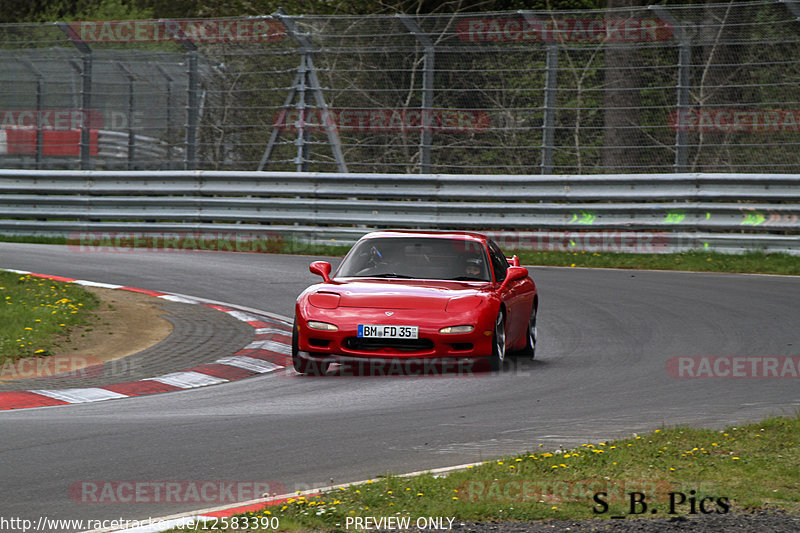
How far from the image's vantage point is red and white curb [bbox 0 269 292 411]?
8555 millimetres

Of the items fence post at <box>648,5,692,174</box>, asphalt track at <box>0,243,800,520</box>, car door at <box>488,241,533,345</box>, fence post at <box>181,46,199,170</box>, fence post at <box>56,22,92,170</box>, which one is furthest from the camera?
fence post at <box>56,22,92,170</box>

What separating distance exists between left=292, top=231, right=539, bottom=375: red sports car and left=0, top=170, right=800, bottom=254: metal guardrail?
8.23 m

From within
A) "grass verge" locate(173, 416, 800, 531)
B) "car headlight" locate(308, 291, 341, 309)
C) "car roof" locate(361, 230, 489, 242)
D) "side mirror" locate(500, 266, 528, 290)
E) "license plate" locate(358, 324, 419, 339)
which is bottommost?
"grass verge" locate(173, 416, 800, 531)

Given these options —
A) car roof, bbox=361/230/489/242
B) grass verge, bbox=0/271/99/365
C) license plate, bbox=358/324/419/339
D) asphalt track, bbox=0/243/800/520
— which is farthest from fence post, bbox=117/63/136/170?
license plate, bbox=358/324/419/339

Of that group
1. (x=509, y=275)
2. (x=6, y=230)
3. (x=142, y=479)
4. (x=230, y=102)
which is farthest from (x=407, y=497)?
(x=6, y=230)

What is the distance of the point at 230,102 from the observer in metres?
20.8

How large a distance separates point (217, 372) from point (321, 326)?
1.05 meters

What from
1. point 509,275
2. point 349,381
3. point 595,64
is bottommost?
point 349,381

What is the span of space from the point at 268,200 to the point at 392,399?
38.6 ft

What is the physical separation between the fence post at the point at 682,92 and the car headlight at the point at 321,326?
1025 cm

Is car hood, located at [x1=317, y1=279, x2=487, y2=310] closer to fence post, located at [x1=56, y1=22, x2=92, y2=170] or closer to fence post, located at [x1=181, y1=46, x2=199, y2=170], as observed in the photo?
fence post, located at [x1=181, y1=46, x2=199, y2=170]

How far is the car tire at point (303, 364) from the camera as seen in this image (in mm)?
9734

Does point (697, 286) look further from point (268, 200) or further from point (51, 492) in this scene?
point (51, 492)

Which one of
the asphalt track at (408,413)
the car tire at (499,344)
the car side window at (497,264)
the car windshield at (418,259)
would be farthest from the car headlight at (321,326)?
the car side window at (497,264)
